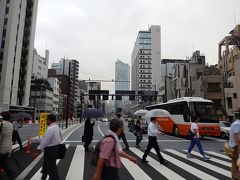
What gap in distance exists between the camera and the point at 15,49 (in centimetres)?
5550

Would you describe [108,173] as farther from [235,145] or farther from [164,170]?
[164,170]

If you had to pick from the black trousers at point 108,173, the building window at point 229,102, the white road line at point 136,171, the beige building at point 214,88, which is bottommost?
the white road line at point 136,171

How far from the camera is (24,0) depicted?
5906 cm

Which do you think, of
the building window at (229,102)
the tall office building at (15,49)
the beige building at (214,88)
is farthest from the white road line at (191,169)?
the tall office building at (15,49)

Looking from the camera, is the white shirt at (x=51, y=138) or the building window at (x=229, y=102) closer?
the white shirt at (x=51, y=138)

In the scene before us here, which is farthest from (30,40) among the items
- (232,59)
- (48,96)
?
(232,59)

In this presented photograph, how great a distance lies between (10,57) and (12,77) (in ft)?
13.6

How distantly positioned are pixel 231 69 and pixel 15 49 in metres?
43.5

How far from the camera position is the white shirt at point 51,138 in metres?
5.55

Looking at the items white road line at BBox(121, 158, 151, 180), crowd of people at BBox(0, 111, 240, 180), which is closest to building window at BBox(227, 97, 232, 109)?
white road line at BBox(121, 158, 151, 180)

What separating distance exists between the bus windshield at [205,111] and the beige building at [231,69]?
55.8ft

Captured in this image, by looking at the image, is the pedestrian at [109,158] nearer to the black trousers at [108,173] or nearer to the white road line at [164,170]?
the black trousers at [108,173]

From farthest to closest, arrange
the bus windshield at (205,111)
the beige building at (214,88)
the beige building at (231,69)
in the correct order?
the beige building at (214,88) → the beige building at (231,69) → the bus windshield at (205,111)

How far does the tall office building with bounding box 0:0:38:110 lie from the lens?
5225 centimetres
